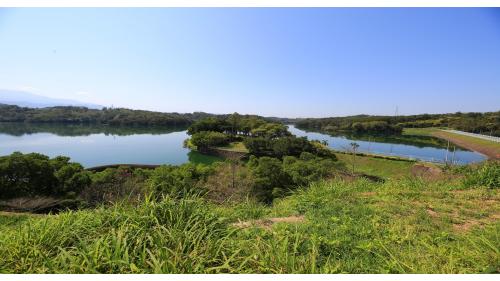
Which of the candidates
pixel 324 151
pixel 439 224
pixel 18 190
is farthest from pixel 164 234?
pixel 324 151

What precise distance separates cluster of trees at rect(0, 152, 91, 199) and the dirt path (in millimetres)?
32769

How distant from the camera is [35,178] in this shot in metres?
14.0

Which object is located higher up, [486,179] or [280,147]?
[486,179]

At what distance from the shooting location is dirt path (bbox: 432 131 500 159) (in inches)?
1268

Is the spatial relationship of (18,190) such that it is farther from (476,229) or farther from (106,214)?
(476,229)

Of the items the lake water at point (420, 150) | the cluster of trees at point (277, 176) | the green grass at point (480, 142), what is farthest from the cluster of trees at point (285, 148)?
the green grass at point (480, 142)

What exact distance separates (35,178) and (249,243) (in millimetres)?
15643

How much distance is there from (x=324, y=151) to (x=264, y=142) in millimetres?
7220

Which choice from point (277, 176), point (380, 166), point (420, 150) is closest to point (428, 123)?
point (420, 150)

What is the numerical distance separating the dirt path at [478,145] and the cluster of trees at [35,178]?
32.8 m

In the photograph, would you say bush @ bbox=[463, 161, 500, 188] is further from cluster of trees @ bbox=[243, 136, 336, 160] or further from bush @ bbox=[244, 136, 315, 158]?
bush @ bbox=[244, 136, 315, 158]

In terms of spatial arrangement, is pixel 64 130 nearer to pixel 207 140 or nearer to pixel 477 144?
pixel 207 140
